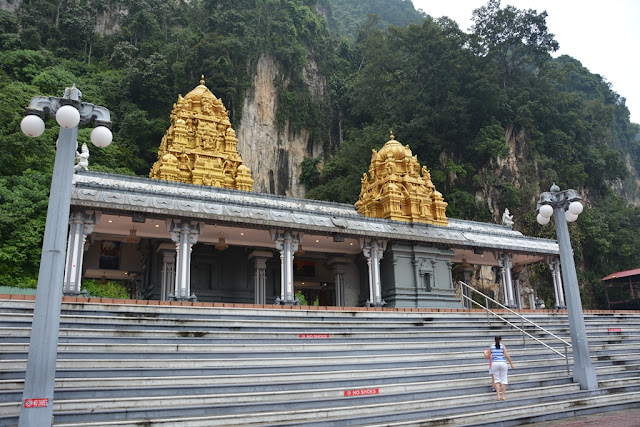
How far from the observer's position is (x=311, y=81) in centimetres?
5662

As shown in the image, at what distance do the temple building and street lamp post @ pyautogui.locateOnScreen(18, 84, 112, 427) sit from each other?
9204 mm

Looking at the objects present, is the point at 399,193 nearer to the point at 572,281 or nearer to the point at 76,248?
the point at 572,281

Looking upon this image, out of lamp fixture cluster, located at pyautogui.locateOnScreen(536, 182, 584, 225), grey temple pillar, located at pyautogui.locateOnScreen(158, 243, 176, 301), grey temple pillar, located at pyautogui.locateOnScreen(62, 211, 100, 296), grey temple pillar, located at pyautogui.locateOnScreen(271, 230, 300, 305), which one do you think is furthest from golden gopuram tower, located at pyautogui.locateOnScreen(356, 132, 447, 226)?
grey temple pillar, located at pyautogui.locateOnScreen(62, 211, 100, 296)

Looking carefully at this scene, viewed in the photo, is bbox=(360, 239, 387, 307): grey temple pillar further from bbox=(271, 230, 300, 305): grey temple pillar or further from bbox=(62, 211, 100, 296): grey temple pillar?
bbox=(62, 211, 100, 296): grey temple pillar

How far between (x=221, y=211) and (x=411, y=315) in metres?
7.09

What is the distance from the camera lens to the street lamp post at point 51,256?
673 centimetres

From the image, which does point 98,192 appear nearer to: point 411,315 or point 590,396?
point 411,315

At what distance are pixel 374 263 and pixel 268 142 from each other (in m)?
31.8

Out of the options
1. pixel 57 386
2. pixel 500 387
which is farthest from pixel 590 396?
pixel 57 386

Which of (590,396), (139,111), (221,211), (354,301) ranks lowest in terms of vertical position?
(590,396)

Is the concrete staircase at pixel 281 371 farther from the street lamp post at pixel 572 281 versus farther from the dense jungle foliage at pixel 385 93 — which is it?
the dense jungle foliage at pixel 385 93

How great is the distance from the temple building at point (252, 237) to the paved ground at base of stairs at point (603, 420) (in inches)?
401

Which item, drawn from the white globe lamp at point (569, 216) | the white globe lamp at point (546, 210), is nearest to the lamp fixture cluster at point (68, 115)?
the white globe lamp at point (546, 210)

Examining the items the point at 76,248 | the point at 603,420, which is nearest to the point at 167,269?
the point at 76,248
